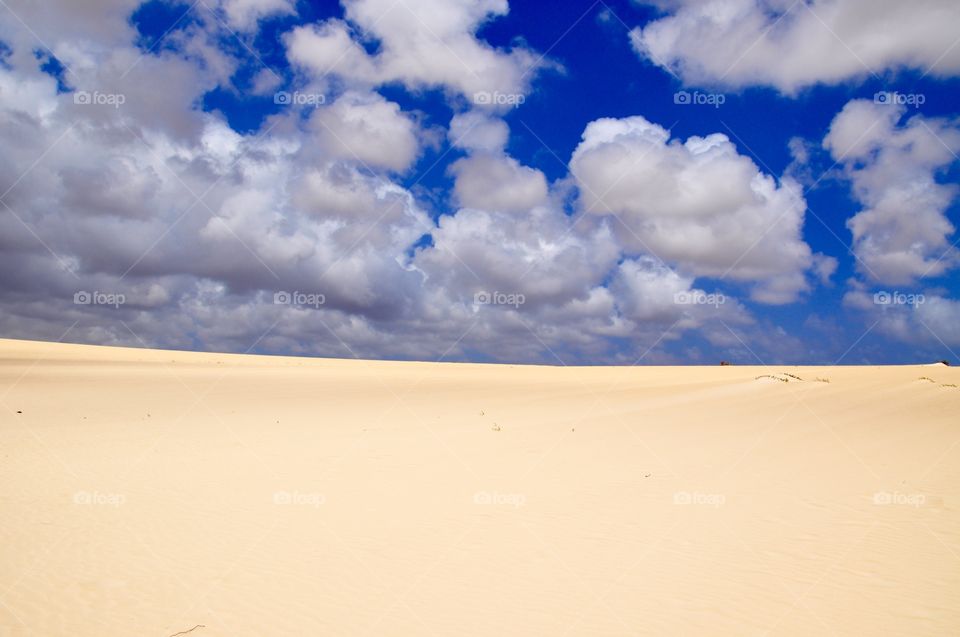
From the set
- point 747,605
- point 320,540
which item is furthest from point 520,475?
point 747,605

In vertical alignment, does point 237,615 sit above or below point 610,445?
below

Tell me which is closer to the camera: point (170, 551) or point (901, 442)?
point (170, 551)

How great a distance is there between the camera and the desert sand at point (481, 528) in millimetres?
4984

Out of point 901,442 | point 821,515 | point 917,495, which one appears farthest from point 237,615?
point 901,442

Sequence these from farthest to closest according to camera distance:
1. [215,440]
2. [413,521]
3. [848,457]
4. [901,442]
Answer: [215,440]
[901,442]
[848,457]
[413,521]

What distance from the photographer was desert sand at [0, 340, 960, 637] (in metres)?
4.98

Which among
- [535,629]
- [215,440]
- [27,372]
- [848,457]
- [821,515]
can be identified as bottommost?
[535,629]

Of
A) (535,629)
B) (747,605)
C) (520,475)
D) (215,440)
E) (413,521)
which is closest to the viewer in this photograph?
(535,629)

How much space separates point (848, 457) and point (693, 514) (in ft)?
18.2

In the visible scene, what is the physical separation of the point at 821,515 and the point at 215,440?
1237cm

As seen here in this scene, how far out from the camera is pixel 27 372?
32.7 metres

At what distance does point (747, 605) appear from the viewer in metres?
5.09

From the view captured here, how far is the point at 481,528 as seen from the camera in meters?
7.18

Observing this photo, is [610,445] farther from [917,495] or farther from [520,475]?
[917,495]
